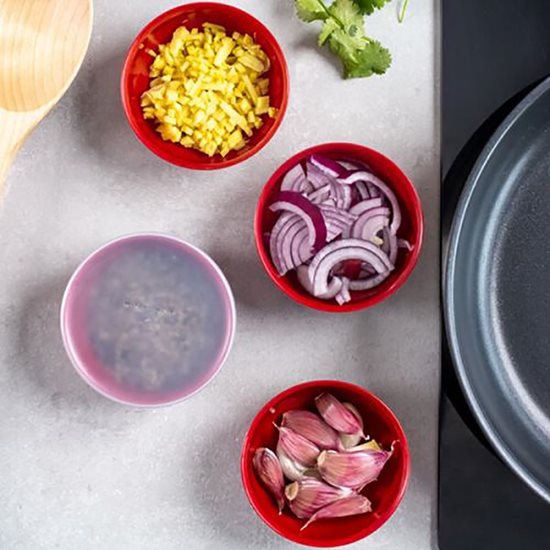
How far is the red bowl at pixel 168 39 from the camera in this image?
1204mm

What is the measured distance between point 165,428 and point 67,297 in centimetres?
21

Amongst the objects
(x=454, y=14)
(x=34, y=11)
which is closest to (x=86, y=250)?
(x=34, y=11)

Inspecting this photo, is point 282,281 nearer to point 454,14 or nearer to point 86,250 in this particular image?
point 86,250

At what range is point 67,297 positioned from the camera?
1.18 m

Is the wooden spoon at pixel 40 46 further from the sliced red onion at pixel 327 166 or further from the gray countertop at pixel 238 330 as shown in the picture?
the sliced red onion at pixel 327 166

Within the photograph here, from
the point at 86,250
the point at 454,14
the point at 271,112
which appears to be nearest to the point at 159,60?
the point at 271,112

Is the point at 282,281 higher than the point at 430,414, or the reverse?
the point at 282,281

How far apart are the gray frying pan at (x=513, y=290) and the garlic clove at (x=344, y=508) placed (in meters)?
0.19

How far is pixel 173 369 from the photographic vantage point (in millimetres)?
1193

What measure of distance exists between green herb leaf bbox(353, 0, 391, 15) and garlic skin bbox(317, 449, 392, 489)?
0.54m

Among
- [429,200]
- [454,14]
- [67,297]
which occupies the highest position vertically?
→ [454,14]

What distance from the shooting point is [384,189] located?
1.22m

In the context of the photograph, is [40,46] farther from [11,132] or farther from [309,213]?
[309,213]

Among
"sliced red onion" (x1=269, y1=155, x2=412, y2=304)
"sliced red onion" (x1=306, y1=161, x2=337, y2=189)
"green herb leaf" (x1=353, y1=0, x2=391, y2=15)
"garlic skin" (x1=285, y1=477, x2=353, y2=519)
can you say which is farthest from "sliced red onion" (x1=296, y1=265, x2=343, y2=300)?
"green herb leaf" (x1=353, y1=0, x2=391, y2=15)
